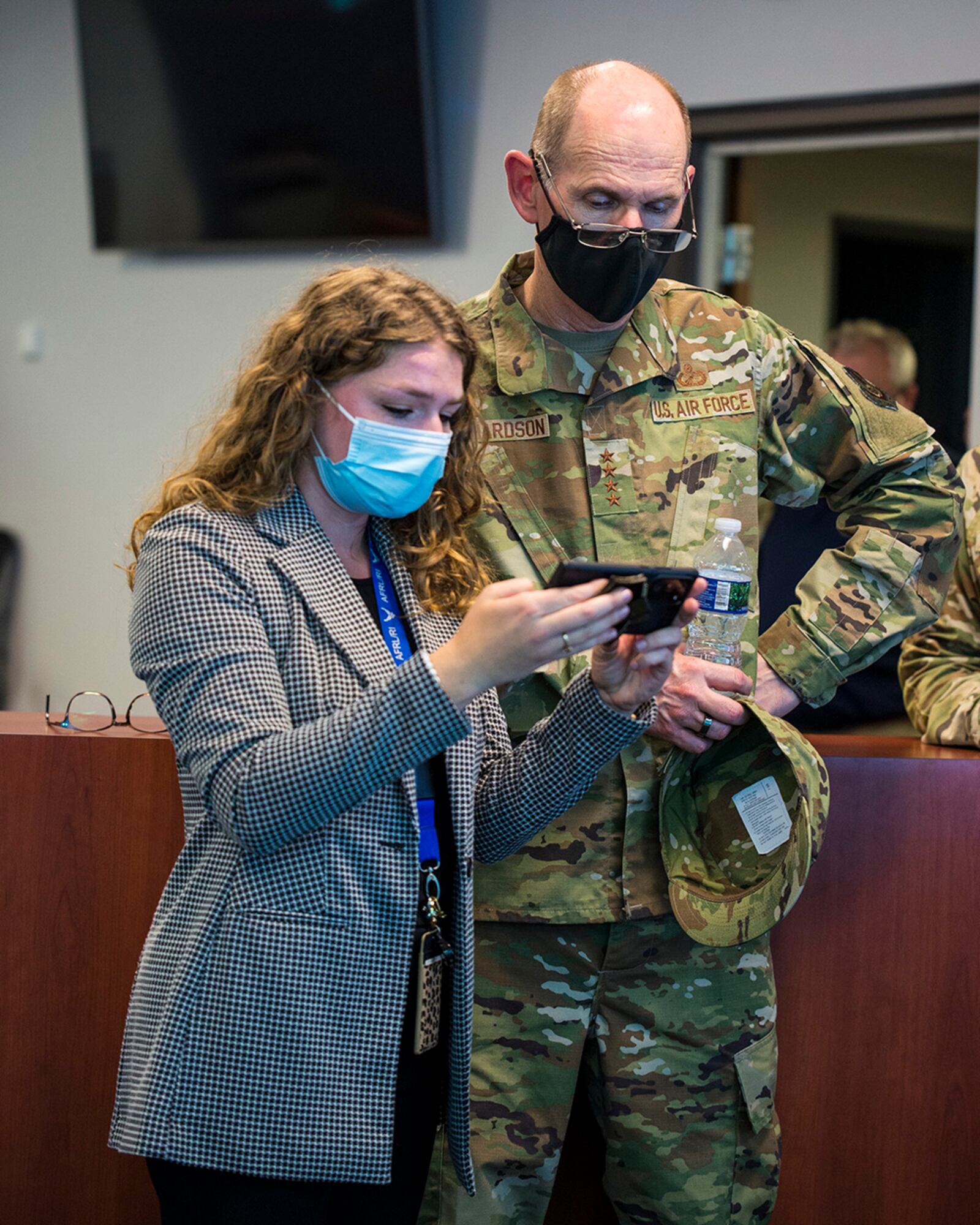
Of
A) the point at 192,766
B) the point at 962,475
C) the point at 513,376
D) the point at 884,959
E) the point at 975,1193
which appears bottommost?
the point at 975,1193

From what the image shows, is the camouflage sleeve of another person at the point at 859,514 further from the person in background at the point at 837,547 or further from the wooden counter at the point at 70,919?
the wooden counter at the point at 70,919

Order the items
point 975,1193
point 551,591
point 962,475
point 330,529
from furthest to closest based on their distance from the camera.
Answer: point 962,475, point 975,1193, point 330,529, point 551,591

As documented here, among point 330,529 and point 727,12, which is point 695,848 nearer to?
point 330,529

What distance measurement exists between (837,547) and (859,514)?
0.77 m

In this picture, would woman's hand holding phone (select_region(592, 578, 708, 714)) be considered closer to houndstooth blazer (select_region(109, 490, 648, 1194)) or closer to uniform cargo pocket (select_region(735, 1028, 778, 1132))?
houndstooth blazer (select_region(109, 490, 648, 1194))

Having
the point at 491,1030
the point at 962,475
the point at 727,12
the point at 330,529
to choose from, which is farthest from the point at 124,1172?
the point at 727,12

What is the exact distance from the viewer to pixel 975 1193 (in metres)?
1.87

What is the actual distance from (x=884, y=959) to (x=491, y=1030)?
0.64 metres

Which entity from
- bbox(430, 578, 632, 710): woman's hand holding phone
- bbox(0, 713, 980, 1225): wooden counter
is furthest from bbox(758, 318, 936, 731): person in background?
bbox(430, 578, 632, 710): woman's hand holding phone

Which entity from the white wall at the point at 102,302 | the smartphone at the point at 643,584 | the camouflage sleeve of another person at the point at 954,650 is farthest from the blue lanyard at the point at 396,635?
the white wall at the point at 102,302

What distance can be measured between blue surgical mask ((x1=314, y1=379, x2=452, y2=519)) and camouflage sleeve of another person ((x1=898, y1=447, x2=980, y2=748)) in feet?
3.27

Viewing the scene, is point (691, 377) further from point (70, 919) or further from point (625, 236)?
point (70, 919)

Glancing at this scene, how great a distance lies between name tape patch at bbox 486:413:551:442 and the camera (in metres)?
1.66

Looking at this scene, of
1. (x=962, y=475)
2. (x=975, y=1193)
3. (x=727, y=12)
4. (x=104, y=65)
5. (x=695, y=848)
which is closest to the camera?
(x=695, y=848)
